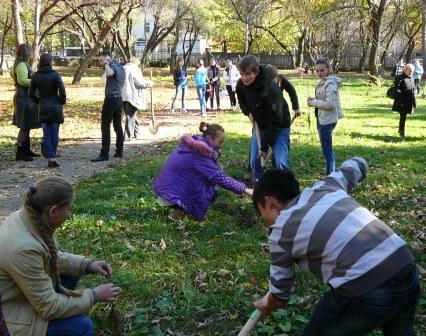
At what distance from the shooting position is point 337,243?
2.53m

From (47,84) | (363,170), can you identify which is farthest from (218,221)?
(47,84)

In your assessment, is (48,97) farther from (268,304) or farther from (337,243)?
(337,243)

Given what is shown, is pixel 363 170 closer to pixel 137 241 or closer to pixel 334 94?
pixel 137 241

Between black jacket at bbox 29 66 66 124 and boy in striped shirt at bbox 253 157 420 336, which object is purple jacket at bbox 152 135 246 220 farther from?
black jacket at bbox 29 66 66 124

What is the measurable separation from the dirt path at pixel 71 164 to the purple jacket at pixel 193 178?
2.21 metres

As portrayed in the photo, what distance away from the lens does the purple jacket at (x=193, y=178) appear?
5.73 m

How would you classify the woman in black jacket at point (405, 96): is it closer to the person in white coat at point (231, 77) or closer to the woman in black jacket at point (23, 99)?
the person in white coat at point (231, 77)

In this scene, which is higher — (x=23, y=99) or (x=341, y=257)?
(x=23, y=99)

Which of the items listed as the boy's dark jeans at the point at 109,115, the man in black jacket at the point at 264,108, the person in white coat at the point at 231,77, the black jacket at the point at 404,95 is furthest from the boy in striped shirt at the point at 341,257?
the person in white coat at the point at 231,77

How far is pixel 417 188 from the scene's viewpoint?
777cm

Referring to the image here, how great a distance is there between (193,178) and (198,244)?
70cm

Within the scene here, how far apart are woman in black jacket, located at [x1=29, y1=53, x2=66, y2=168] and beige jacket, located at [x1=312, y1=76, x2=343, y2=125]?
4.14 metres

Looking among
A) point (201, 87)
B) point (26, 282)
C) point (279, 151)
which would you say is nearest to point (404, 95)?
point (279, 151)

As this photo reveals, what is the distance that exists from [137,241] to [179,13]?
124ft
